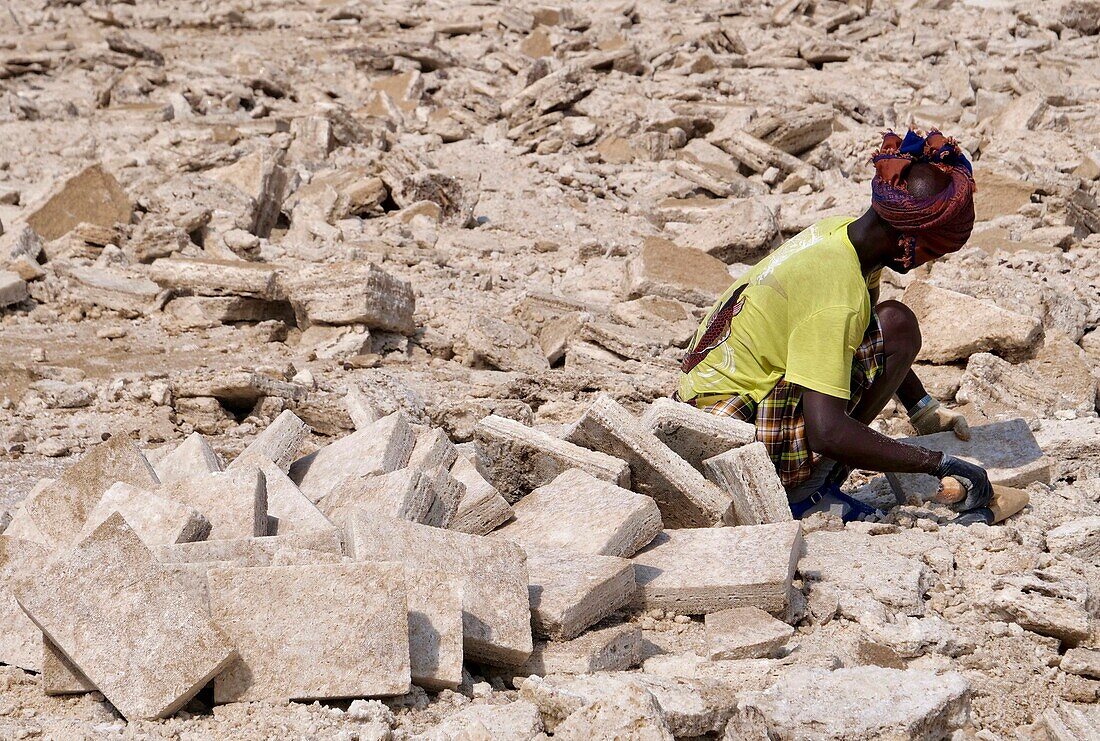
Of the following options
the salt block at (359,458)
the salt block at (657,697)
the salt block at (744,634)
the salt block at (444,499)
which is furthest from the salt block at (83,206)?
the salt block at (657,697)

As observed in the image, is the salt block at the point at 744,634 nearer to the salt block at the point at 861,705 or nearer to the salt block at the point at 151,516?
the salt block at the point at 861,705

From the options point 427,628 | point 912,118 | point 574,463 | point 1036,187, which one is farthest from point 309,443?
point 912,118

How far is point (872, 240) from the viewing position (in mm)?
3762

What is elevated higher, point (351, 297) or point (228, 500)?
point (228, 500)

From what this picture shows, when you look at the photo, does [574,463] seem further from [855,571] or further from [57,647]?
[57,647]

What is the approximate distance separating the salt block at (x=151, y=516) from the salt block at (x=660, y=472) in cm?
143

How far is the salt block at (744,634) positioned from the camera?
2947 millimetres

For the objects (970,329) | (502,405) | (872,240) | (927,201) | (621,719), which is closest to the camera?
(621,719)

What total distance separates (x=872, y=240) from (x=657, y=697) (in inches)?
83.0

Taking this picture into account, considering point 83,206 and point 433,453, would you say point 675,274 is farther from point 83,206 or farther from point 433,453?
point 83,206

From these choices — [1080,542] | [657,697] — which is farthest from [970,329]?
[657,697]

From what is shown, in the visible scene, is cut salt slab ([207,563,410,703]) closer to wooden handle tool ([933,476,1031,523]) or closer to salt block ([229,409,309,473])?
salt block ([229,409,309,473])

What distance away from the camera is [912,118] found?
1152 centimetres

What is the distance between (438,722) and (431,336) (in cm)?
423
